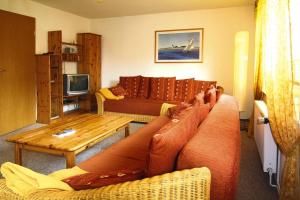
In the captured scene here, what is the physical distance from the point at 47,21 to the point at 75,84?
1381 mm

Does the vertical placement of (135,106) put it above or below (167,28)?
below

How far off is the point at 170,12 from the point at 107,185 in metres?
4.92

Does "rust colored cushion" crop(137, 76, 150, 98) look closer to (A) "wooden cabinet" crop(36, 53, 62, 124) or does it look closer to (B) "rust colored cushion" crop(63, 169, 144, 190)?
(A) "wooden cabinet" crop(36, 53, 62, 124)

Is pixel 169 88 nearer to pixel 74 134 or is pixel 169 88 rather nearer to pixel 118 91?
pixel 118 91

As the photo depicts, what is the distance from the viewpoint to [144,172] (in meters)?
1.17

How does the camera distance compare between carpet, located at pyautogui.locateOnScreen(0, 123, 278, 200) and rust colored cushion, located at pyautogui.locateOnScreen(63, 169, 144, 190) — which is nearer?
rust colored cushion, located at pyautogui.locateOnScreen(63, 169, 144, 190)

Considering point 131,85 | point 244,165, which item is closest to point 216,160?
point 244,165

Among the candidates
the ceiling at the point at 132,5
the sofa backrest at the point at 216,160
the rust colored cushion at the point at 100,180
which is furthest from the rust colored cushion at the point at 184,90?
the rust colored cushion at the point at 100,180

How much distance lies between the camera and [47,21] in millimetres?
4953

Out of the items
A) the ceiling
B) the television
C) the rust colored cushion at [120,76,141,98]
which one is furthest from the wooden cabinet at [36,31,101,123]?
the rust colored cushion at [120,76,141,98]

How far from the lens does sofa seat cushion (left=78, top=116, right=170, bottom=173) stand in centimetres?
178

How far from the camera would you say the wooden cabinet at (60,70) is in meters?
4.60

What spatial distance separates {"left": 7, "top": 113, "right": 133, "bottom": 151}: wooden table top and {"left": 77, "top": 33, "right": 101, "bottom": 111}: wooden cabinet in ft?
8.02

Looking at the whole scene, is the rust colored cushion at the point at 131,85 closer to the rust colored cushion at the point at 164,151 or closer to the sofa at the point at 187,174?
the sofa at the point at 187,174
